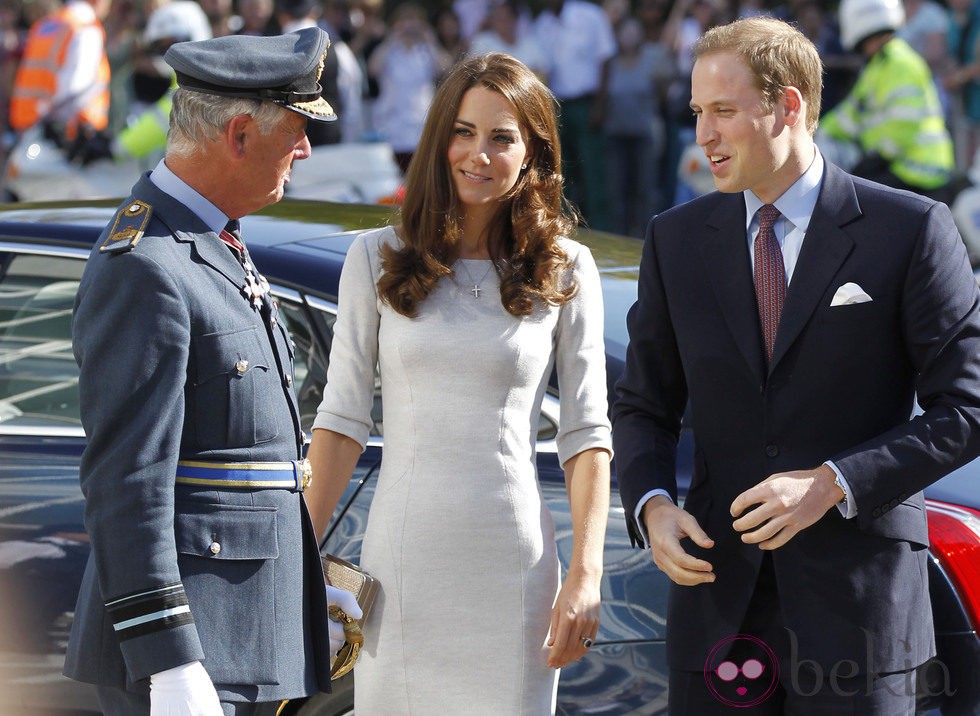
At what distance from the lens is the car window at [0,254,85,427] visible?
3523mm

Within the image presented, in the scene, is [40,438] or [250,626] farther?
[40,438]

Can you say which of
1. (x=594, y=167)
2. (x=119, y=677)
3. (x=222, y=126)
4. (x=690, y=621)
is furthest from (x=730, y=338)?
(x=594, y=167)

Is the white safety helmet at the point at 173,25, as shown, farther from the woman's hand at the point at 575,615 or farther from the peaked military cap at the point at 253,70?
the woman's hand at the point at 575,615

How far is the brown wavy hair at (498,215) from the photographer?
8.73ft

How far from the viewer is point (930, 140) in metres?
8.05

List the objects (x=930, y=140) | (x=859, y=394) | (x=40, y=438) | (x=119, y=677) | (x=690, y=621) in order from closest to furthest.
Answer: (x=119, y=677) → (x=859, y=394) → (x=690, y=621) → (x=40, y=438) → (x=930, y=140)

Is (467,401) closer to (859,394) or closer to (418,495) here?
(418,495)

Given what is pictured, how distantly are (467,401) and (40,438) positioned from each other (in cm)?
130

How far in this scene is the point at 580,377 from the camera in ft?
8.89

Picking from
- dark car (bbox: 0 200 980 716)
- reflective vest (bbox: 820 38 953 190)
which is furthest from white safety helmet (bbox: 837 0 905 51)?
dark car (bbox: 0 200 980 716)

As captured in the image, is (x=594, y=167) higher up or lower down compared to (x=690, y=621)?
higher up

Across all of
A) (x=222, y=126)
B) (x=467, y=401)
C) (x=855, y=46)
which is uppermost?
(x=855, y=46)

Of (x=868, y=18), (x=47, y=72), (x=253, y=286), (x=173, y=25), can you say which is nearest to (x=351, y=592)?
(x=253, y=286)

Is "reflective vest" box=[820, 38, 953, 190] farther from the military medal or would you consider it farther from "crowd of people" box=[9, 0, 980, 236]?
the military medal
